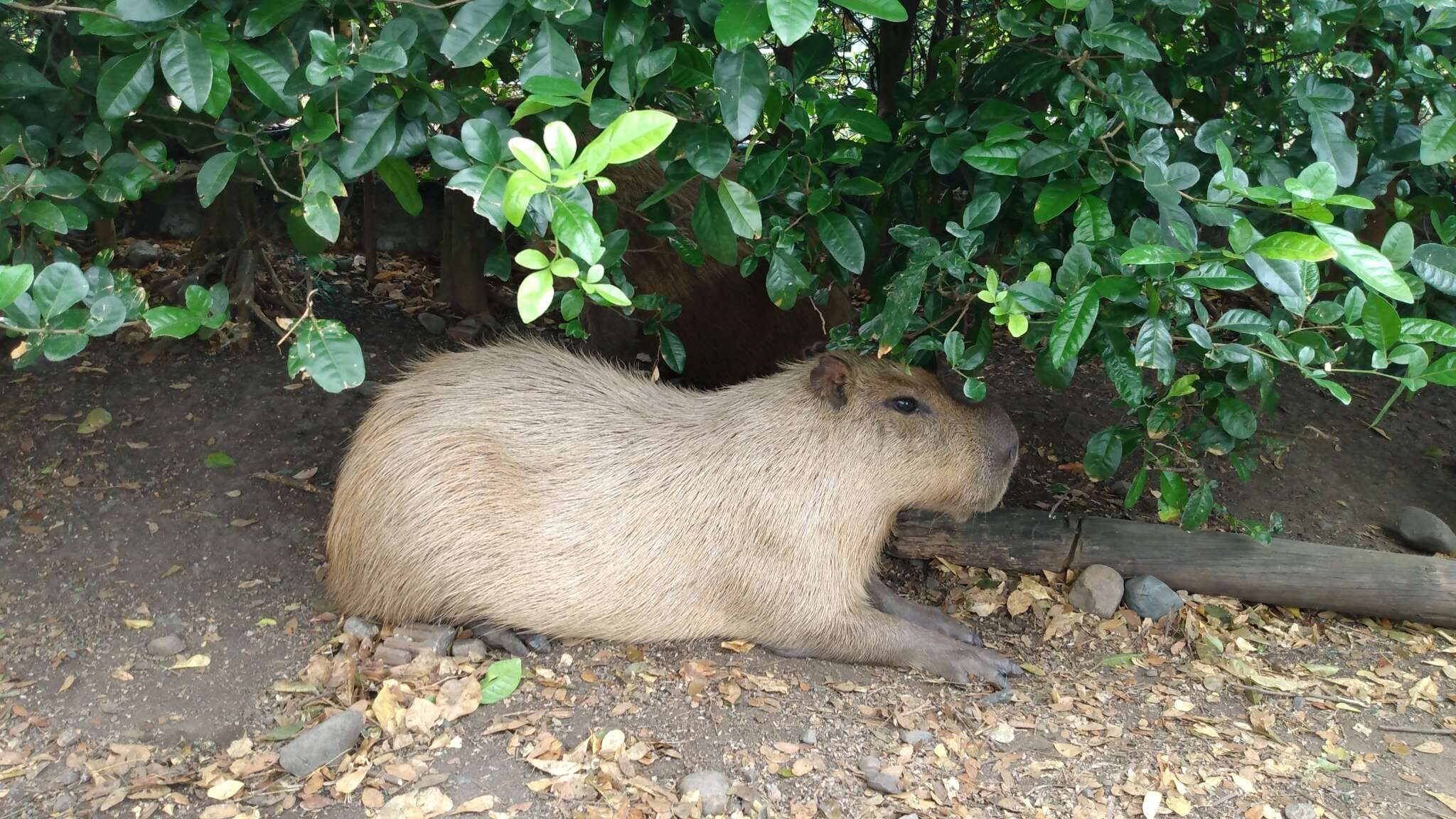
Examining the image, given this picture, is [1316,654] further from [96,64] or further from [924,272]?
[96,64]

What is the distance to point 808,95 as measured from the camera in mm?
2875

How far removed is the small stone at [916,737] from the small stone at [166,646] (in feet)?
8.16

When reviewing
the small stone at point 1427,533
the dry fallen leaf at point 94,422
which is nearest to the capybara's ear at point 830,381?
the small stone at point 1427,533

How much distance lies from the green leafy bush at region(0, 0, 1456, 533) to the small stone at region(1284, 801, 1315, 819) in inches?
43.2

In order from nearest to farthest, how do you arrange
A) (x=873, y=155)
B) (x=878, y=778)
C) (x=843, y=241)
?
1. (x=878, y=778)
2. (x=843, y=241)
3. (x=873, y=155)

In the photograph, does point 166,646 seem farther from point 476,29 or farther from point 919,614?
point 919,614

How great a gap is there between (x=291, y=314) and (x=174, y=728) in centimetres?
249

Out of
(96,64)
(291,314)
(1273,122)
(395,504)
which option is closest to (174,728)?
(395,504)

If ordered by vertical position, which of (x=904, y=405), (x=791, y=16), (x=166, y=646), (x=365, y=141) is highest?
Answer: (x=791, y=16)

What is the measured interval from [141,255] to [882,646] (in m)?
4.85

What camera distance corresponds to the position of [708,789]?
286cm

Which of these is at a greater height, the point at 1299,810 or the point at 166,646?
the point at 1299,810

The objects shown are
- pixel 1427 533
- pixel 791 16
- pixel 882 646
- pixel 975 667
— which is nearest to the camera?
pixel 791 16

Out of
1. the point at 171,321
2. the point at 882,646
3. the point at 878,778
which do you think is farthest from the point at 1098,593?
the point at 171,321
